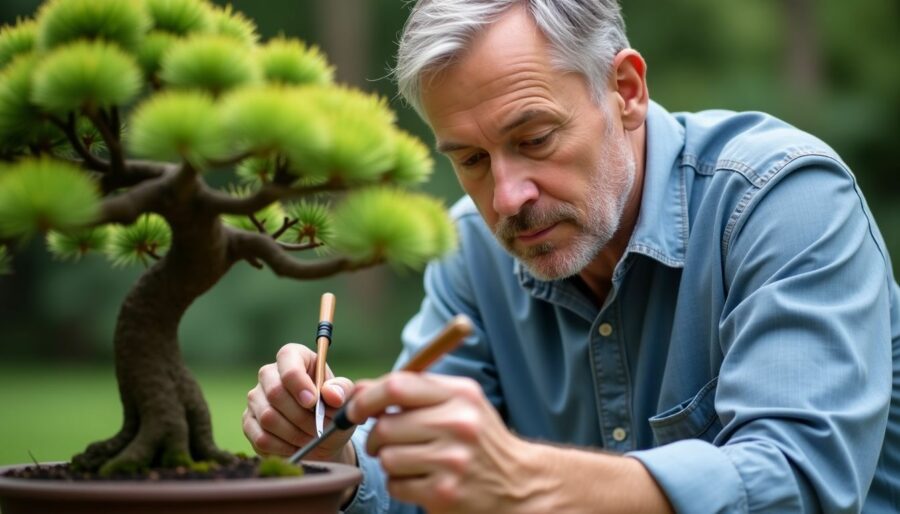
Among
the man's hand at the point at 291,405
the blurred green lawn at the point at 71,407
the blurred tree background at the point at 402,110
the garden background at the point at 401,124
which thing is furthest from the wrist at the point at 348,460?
the blurred tree background at the point at 402,110

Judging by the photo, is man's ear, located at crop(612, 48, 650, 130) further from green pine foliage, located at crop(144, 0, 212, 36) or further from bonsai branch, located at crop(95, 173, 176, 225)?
bonsai branch, located at crop(95, 173, 176, 225)

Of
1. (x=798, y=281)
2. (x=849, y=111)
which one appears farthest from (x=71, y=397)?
(x=798, y=281)

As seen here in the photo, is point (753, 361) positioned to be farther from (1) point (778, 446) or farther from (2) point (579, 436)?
(2) point (579, 436)

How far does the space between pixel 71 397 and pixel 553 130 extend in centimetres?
911

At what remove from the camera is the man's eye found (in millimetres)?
1960

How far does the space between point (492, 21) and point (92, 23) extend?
0.82 m

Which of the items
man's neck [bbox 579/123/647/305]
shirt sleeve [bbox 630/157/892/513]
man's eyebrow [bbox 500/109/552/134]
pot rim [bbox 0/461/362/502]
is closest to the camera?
pot rim [bbox 0/461/362/502]

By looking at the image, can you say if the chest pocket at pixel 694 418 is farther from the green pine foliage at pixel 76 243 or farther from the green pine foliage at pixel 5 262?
the green pine foliage at pixel 5 262

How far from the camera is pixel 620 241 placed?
2.24 meters

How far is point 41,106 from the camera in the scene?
1.25 m

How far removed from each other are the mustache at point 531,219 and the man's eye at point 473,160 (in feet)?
0.37

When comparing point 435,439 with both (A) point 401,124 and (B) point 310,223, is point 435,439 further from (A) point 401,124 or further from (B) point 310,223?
(A) point 401,124

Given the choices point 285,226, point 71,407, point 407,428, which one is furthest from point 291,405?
point 71,407

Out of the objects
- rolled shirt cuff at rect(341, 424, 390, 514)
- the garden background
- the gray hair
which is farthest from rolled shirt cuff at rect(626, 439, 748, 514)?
the garden background
